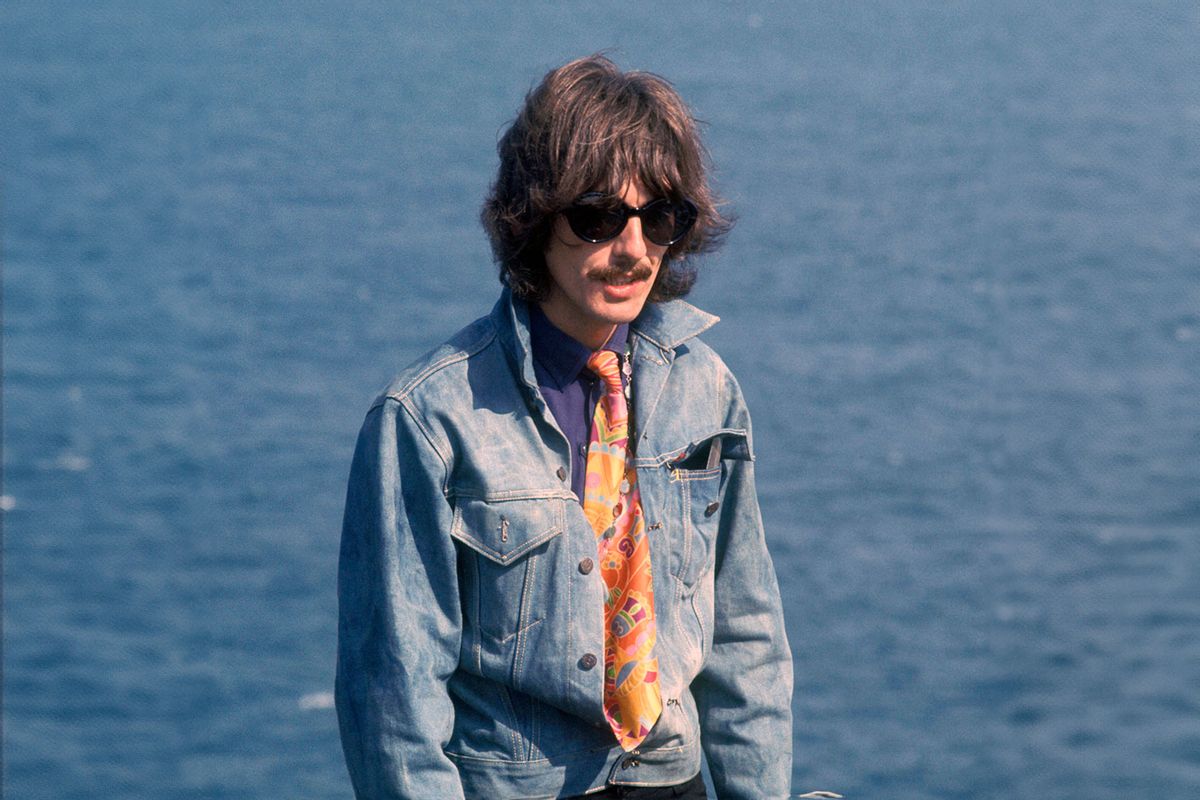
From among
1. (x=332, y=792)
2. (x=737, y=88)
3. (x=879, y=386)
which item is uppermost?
(x=737, y=88)

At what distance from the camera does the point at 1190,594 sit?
16.0 metres

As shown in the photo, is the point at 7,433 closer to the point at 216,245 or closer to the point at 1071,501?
the point at 216,245

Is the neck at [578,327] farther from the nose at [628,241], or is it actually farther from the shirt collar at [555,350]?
the nose at [628,241]

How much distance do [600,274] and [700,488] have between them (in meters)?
0.39

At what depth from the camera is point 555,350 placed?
277 centimetres

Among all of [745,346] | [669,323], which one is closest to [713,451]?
[669,323]

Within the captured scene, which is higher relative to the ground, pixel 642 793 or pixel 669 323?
pixel 669 323

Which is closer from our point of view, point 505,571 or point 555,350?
point 505,571

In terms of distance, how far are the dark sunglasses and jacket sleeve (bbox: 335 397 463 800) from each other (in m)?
0.37

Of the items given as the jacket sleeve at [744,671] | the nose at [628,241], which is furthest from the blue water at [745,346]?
the nose at [628,241]

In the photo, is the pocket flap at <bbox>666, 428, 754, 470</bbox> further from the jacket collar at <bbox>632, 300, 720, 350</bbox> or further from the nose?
the nose

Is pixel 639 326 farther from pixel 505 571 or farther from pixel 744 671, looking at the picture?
pixel 744 671

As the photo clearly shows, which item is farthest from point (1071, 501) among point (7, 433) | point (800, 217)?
point (7, 433)

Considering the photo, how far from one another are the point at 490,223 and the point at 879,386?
13.7m
